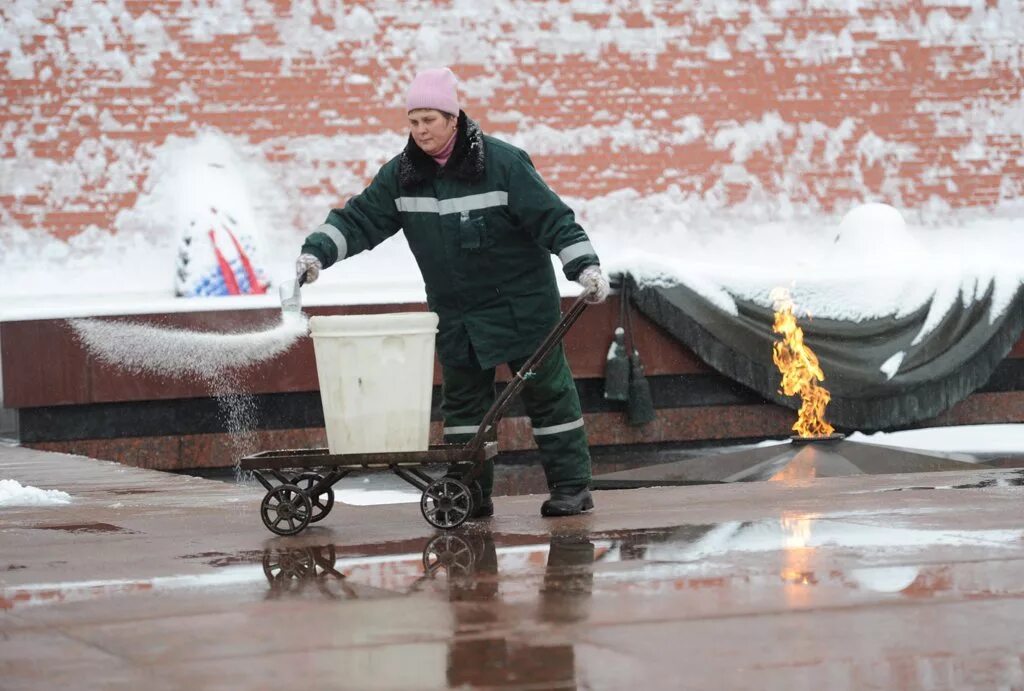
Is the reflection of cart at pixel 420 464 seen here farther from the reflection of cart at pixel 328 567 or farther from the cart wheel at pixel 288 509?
the reflection of cart at pixel 328 567

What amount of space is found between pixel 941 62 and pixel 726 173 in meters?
2.10

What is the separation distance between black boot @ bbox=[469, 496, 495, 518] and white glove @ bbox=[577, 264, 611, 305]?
0.74 metres

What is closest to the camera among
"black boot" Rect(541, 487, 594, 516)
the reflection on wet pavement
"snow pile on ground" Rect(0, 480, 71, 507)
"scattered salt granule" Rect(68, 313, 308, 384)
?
the reflection on wet pavement

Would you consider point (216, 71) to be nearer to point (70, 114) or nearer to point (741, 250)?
point (70, 114)

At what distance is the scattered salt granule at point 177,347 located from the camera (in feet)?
29.7

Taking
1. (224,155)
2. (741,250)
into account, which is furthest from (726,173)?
(224,155)

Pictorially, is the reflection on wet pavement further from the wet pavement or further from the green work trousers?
the green work trousers

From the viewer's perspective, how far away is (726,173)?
11953mm

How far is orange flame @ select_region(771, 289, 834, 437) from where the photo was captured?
31.8 ft

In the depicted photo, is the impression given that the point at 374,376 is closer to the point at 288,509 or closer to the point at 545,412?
the point at 288,509

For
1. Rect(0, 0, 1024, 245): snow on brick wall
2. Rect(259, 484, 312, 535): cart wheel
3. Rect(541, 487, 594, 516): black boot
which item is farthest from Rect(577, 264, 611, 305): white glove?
Rect(0, 0, 1024, 245): snow on brick wall

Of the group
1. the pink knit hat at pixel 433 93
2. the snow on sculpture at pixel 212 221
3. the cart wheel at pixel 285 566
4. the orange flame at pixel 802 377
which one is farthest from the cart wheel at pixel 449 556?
the snow on sculpture at pixel 212 221

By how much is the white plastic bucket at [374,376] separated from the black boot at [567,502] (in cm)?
47

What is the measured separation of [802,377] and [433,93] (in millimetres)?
5649
